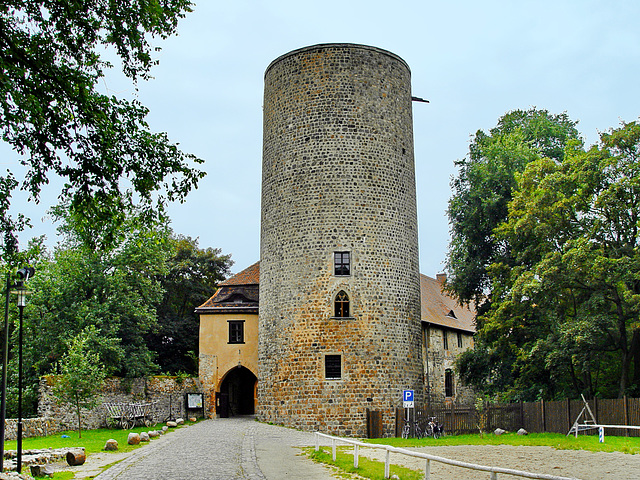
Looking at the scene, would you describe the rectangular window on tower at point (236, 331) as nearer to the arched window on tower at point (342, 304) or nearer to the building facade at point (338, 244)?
the building facade at point (338, 244)

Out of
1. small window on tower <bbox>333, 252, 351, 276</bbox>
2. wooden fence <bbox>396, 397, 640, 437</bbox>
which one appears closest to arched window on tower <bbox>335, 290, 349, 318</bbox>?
small window on tower <bbox>333, 252, 351, 276</bbox>

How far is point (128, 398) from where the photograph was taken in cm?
3120

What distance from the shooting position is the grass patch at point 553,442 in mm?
17312

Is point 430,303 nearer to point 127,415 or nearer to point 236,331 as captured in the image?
point 236,331

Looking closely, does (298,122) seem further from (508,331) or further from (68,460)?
(68,460)

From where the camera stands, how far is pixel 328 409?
2642 centimetres

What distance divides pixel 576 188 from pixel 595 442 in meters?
9.73

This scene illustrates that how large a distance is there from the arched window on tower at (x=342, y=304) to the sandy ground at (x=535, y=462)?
32.1 feet

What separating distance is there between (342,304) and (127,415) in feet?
35.9

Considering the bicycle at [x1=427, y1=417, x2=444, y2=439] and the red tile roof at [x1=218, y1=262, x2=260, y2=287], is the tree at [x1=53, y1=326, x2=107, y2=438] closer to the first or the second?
the red tile roof at [x1=218, y1=262, x2=260, y2=287]

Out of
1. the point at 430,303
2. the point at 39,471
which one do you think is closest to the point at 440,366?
the point at 430,303

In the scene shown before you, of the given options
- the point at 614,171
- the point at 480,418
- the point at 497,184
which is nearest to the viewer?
the point at 614,171

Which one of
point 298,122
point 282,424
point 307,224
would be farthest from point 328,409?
point 298,122

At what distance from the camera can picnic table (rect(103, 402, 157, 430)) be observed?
93.7ft
